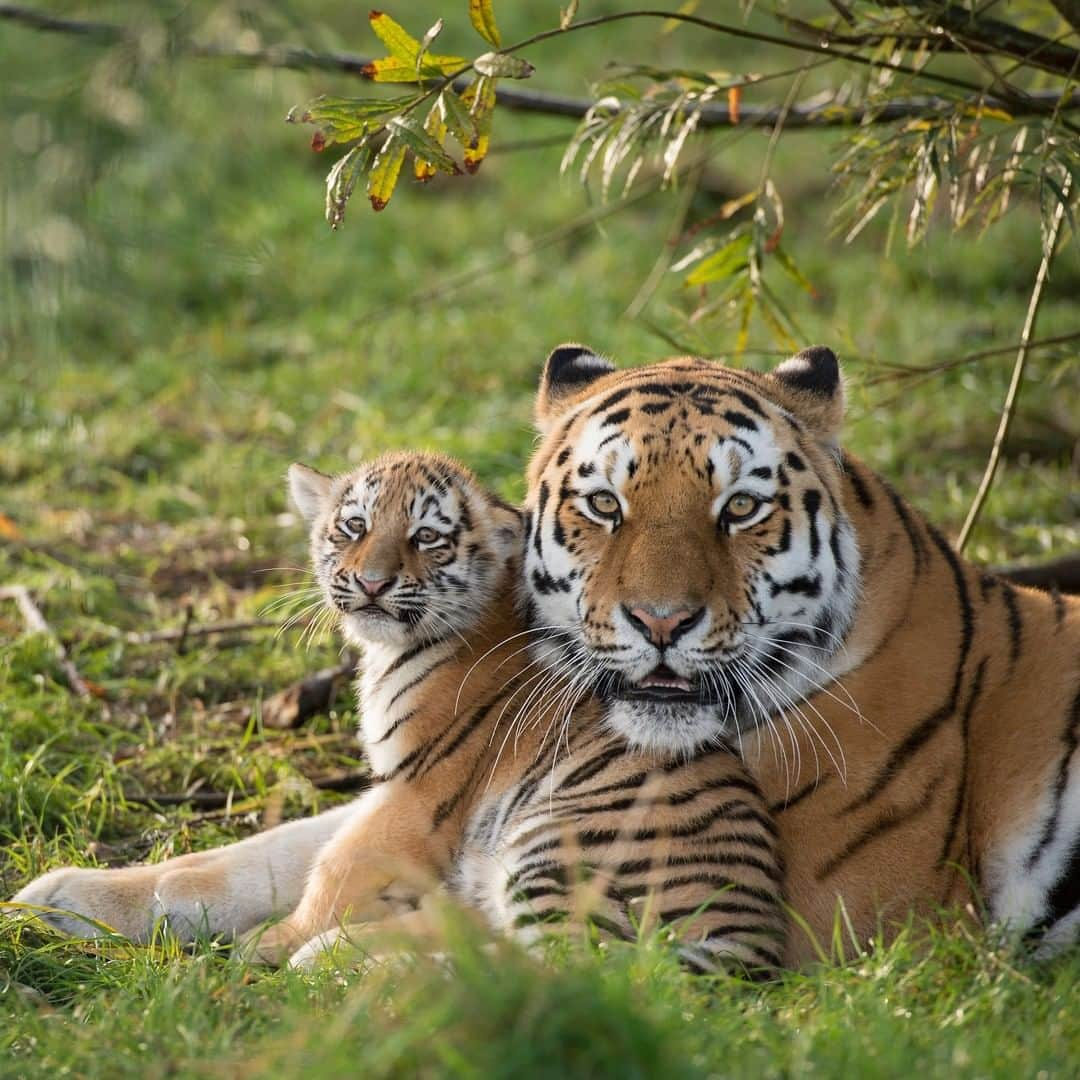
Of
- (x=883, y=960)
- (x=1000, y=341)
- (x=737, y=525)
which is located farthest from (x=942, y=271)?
(x=883, y=960)

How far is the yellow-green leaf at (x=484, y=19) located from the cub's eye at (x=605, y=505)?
1.03 metres

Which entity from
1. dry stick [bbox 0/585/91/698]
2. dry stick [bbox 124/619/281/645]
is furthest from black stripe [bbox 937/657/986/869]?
dry stick [bbox 0/585/91/698]

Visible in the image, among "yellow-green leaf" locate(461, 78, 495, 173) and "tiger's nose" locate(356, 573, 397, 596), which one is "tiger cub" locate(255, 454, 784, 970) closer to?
"tiger's nose" locate(356, 573, 397, 596)

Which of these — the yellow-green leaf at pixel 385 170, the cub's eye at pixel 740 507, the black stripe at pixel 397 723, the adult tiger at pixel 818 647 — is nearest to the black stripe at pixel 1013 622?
the adult tiger at pixel 818 647

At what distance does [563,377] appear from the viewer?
13.0ft

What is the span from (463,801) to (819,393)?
4.19 feet

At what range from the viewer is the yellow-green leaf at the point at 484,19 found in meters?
3.46

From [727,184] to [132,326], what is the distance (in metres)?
7.96

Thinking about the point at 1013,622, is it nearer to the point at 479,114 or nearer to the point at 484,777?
the point at 484,777

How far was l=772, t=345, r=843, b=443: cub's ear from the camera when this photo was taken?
144 inches

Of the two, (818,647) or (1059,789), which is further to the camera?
(818,647)

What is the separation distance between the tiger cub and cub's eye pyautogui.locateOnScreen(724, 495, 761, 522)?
512 millimetres

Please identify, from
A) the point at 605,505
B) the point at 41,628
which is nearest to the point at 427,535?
the point at 605,505

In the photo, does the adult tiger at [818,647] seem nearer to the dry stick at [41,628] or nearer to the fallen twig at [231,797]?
the fallen twig at [231,797]
